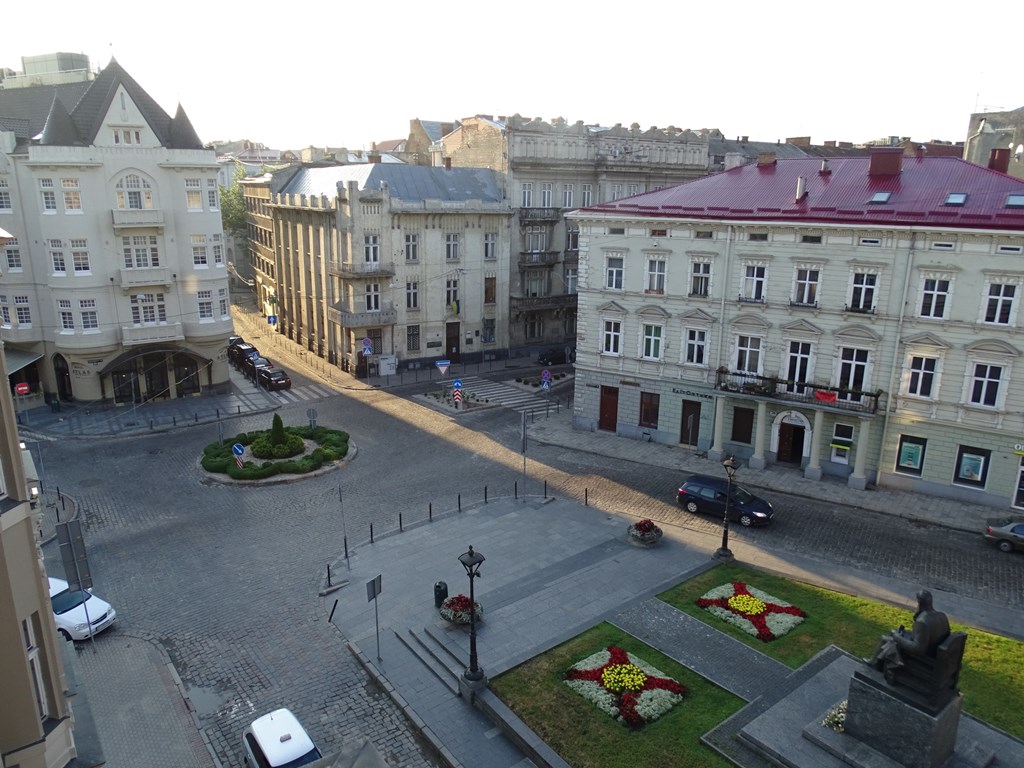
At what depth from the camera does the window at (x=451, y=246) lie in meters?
56.8

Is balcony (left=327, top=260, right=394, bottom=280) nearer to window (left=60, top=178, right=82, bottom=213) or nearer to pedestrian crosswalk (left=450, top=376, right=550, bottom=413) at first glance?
pedestrian crosswalk (left=450, top=376, right=550, bottom=413)

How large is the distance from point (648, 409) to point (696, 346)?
15.7ft

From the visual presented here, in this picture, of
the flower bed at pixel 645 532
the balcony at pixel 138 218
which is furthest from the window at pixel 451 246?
the flower bed at pixel 645 532

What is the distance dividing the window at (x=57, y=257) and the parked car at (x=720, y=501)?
38.3 m

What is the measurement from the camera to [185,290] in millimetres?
47125

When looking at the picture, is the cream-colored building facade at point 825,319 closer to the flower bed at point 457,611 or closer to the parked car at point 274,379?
the flower bed at point 457,611

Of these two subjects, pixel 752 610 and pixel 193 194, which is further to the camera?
pixel 193 194

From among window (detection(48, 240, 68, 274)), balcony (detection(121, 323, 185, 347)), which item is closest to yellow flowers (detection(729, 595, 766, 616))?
balcony (detection(121, 323, 185, 347))

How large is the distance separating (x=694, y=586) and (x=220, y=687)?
15.5 m

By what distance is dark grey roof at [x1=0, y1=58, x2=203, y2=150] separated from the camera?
4219 cm

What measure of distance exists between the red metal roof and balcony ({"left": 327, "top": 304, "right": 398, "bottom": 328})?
66.0 feet

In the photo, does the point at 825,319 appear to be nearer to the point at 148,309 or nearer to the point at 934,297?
the point at 934,297

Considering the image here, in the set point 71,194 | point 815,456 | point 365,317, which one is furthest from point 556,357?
point 71,194

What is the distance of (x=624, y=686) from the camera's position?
19.5m
